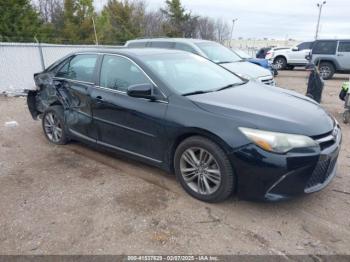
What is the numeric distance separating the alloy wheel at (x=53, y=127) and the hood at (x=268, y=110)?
2.65 meters

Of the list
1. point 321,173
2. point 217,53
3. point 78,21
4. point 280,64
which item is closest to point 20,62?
point 217,53

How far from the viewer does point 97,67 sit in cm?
457

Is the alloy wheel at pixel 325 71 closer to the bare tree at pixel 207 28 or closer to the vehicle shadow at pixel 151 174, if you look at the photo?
the vehicle shadow at pixel 151 174

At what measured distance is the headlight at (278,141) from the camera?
3078 mm

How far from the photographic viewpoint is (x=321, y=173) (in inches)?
130

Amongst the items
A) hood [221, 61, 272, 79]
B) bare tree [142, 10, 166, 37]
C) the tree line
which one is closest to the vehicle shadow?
hood [221, 61, 272, 79]

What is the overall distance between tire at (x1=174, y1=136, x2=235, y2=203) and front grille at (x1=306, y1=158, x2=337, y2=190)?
744mm

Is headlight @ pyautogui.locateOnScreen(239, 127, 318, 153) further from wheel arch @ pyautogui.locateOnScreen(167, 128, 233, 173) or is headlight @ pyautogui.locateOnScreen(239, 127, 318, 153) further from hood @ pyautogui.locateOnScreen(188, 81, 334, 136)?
wheel arch @ pyautogui.locateOnScreen(167, 128, 233, 173)

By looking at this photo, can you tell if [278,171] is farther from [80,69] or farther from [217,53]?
[217,53]

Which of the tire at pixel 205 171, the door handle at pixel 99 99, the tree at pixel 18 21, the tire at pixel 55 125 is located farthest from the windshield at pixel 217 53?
the tree at pixel 18 21

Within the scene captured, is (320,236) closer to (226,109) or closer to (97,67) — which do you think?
(226,109)

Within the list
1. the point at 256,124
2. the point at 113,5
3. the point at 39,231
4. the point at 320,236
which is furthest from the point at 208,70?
the point at 113,5

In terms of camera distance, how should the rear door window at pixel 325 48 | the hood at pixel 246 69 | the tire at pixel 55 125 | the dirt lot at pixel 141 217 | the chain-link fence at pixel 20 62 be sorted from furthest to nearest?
the rear door window at pixel 325 48
the chain-link fence at pixel 20 62
the hood at pixel 246 69
the tire at pixel 55 125
the dirt lot at pixel 141 217

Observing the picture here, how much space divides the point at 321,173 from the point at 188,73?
1.97m
